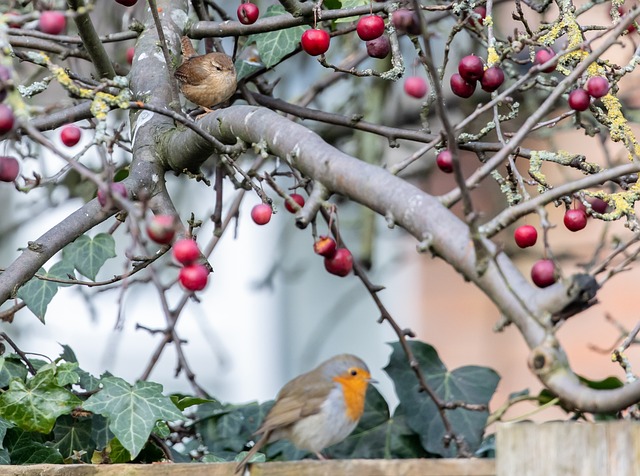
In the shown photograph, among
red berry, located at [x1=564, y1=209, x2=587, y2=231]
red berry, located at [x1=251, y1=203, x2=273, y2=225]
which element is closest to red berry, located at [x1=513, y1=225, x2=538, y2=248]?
red berry, located at [x1=564, y1=209, x2=587, y2=231]

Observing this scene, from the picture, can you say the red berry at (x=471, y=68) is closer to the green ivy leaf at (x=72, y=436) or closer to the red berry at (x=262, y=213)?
the red berry at (x=262, y=213)

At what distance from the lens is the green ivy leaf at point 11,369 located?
6.51ft

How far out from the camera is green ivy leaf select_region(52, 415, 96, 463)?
79.3 inches

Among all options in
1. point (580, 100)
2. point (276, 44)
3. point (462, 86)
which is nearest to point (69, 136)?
point (276, 44)

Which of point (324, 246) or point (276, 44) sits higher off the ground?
point (276, 44)

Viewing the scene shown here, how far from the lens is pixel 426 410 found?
227 cm

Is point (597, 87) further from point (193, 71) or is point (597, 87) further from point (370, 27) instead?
point (193, 71)

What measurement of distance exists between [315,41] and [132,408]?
2.88ft

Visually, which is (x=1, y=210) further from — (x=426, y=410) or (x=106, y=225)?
(x=426, y=410)

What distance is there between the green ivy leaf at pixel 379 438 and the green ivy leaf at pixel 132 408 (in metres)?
0.61

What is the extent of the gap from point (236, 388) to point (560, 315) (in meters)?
4.18

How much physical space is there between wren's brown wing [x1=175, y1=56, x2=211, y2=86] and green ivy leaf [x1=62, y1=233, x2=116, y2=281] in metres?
0.57

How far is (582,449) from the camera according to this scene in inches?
46.1

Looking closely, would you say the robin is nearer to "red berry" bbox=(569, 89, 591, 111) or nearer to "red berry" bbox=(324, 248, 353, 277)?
"red berry" bbox=(324, 248, 353, 277)
